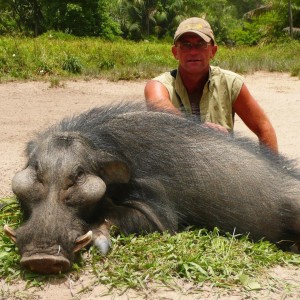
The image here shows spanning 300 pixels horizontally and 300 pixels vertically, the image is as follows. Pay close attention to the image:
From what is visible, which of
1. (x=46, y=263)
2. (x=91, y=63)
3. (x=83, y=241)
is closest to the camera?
(x=46, y=263)

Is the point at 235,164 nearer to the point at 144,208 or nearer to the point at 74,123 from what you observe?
the point at 144,208

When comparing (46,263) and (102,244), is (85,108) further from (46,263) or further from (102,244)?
(46,263)

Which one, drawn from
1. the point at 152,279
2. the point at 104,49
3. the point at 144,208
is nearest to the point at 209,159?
the point at 144,208

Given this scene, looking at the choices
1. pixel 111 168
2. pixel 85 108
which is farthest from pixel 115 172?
pixel 85 108

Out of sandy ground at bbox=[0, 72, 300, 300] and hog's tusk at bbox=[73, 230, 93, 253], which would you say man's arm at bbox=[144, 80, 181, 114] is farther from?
hog's tusk at bbox=[73, 230, 93, 253]

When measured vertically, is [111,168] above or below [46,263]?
above

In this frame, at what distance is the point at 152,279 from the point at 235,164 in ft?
3.88

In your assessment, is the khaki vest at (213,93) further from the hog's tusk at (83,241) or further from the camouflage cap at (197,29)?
the hog's tusk at (83,241)

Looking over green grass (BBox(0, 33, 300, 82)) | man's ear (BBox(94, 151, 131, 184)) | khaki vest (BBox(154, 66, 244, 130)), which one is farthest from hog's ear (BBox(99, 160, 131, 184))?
green grass (BBox(0, 33, 300, 82))

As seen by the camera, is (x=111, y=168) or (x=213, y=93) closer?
(x=111, y=168)

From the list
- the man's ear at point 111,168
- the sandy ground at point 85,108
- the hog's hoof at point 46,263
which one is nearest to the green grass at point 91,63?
the sandy ground at point 85,108

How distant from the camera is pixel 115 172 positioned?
3377 mm

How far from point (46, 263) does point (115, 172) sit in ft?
2.74

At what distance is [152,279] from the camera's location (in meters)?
2.75
